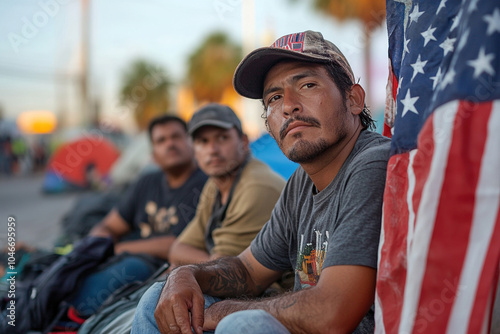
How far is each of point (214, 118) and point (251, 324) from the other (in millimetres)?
2287

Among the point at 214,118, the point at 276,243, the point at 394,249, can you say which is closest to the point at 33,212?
the point at 214,118

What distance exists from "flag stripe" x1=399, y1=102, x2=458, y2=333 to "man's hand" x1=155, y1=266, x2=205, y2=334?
0.92 metres

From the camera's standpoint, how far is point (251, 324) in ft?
5.42

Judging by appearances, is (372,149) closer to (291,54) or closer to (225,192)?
(291,54)

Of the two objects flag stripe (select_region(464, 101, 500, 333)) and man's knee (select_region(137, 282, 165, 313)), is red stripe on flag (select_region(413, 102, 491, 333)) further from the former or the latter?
man's knee (select_region(137, 282, 165, 313))

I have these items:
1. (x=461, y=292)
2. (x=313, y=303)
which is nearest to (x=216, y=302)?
(x=313, y=303)

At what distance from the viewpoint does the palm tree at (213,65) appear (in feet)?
107

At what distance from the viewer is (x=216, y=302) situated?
7.45 feet

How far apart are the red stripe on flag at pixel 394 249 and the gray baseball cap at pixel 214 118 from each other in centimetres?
210

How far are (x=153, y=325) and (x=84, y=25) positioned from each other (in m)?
16.5

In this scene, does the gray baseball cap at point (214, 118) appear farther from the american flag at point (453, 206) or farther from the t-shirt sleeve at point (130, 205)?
the american flag at point (453, 206)

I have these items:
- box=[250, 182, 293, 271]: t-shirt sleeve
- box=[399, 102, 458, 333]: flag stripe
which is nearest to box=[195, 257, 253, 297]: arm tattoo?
box=[250, 182, 293, 271]: t-shirt sleeve

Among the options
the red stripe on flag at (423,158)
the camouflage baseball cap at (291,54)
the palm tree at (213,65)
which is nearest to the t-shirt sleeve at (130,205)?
the camouflage baseball cap at (291,54)

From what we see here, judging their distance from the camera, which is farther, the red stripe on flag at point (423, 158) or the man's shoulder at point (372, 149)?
the man's shoulder at point (372, 149)
